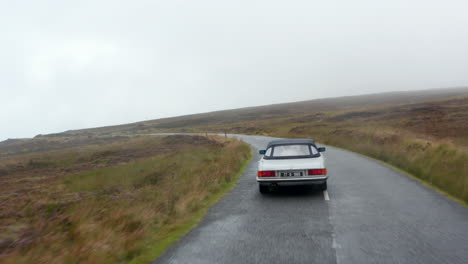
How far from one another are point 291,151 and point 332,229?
3.97 metres

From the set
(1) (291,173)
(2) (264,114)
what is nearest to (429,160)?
(1) (291,173)

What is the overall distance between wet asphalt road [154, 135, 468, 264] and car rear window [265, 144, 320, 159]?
112cm

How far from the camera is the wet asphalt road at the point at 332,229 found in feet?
16.7

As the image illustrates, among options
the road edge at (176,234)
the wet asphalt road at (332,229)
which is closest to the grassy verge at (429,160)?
the wet asphalt road at (332,229)

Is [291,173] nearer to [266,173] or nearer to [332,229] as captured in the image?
[266,173]

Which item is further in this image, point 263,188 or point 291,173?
point 263,188

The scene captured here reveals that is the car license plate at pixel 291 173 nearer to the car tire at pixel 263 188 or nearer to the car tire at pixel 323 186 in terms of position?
the car tire at pixel 263 188

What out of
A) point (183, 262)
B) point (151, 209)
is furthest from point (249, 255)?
point (151, 209)

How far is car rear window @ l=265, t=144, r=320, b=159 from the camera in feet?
32.8

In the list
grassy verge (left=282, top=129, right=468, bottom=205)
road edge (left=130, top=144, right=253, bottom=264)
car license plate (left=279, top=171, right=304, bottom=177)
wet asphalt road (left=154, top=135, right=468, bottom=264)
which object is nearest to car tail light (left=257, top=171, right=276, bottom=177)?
car license plate (left=279, top=171, right=304, bottom=177)

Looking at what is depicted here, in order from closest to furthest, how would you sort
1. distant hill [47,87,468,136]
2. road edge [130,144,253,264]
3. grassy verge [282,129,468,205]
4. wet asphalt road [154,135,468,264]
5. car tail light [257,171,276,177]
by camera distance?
1. wet asphalt road [154,135,468,264]
2. road edge [130,144,253,264]
3. car tail light [257,171,276,177]
4. grassy verge [282,129,468,205]
5. distant hill [47,87,468,136]

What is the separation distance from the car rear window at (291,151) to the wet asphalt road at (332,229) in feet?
3.69

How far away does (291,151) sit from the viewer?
10.2m

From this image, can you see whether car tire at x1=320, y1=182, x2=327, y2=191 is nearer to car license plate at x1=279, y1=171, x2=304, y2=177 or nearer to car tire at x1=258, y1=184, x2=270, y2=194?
car license plate at x1=279, y1=171, x2=304, y2=177
